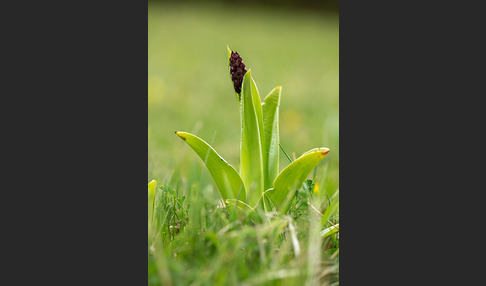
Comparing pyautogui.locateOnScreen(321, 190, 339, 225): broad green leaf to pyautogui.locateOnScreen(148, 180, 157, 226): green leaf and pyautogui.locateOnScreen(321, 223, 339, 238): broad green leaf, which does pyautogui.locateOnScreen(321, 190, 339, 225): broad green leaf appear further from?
pyautogui.locateOnScreen(148, 180, 157, 226): green leaf

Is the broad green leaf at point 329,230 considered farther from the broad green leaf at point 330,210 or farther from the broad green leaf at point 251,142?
the broad green leaf at point 251,142

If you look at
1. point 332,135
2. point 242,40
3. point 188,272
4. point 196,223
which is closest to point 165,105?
point 242,40

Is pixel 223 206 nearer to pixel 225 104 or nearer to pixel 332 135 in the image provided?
pixel 332 135

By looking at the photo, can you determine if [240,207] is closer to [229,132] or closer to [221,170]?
[221,170]

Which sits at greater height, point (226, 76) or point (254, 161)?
point (226, 76)

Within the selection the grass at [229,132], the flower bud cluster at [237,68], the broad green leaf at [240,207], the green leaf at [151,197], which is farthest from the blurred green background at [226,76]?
the flower bud cluster at [237,68]

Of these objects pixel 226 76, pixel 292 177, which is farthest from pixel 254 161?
pixel 226 76
